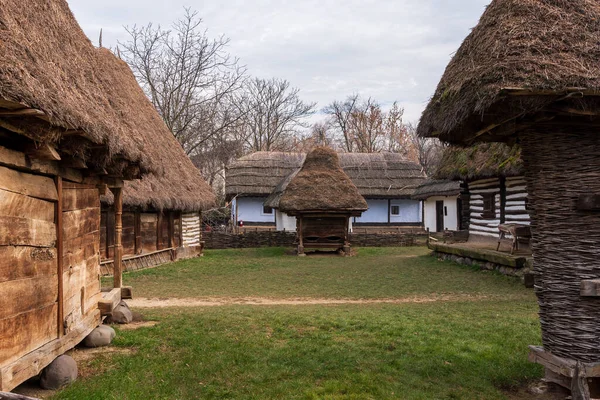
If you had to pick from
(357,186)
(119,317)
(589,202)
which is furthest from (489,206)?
(357,186)

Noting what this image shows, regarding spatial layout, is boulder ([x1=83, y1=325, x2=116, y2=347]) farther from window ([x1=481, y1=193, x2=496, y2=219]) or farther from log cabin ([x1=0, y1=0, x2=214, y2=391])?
window ([x1=481, y1=193, x2=496, y2=219])

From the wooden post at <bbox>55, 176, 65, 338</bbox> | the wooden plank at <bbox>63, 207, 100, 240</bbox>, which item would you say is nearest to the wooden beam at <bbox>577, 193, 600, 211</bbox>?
the wooden post at <bbox>55, 176, 65, 338</bbox>

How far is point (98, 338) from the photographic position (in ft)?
23.4

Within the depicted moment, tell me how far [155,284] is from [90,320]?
7.49 meters

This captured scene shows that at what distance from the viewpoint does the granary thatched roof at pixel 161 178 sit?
16.5 m

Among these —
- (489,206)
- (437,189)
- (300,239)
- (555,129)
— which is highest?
(437,189)

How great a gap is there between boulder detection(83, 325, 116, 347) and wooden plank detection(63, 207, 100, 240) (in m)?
1.37

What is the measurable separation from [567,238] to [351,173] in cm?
3103

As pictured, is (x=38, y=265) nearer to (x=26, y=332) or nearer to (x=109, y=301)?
(x=26, y=332)

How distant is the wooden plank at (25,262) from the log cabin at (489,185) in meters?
12.5

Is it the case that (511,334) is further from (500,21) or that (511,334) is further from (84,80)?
(84,80)

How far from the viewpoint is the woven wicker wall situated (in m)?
4.77

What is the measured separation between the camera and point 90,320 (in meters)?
7.00

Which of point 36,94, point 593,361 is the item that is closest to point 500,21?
point 593,361
